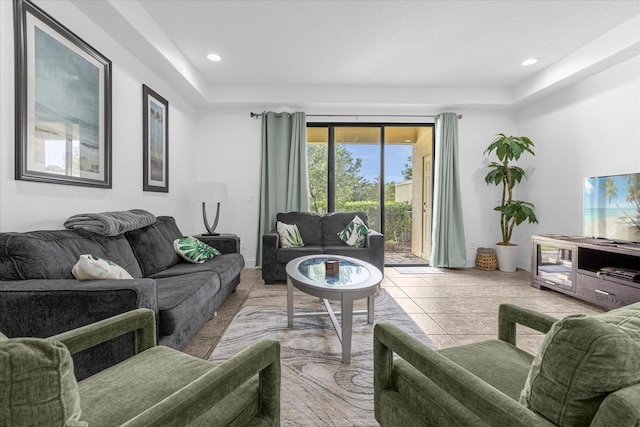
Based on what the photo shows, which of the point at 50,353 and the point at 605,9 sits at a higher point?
the point at 605,9

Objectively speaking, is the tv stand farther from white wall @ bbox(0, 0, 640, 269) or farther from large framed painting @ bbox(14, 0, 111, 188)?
large framed painting @ bbox(14, 0, 111, 188)

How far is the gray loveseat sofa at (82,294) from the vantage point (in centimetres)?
139

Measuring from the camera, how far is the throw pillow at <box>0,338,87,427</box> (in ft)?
→ 1.54

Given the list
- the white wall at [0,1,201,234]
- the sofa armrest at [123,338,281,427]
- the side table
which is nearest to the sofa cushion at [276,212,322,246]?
the side table

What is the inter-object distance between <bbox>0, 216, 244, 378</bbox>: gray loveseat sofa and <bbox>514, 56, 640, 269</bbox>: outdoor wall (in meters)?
4.33

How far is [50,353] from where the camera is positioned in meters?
0.52

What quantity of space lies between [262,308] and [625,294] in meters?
3.28

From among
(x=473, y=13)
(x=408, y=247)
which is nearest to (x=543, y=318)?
(x=473, y=13)

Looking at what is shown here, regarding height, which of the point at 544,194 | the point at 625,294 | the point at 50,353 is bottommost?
the point at 625,294

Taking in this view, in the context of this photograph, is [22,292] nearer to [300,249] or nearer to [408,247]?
[300,249]

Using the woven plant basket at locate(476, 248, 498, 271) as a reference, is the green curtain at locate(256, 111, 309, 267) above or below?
above

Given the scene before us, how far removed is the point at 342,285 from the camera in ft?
6.62

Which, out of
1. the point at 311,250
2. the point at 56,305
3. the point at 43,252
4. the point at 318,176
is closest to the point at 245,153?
the point at 318,176

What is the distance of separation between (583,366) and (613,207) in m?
3.46
